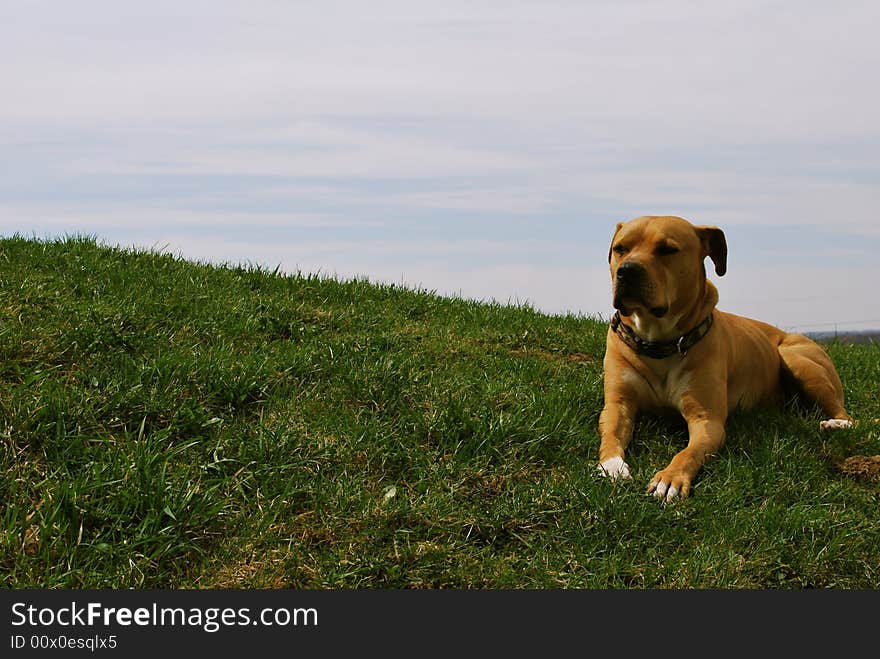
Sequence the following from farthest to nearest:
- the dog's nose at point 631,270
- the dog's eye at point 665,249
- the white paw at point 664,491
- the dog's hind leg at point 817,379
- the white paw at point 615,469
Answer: the dog's hind leg at point 817,379
the dog's eye at point 665,249
the dog's nose at point 631,270
the white paw at point 615,469
the white paw at point 664,491

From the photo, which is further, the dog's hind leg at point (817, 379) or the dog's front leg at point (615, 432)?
the dog's hind leg at point (817, 379)

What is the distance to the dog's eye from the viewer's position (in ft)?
18.2

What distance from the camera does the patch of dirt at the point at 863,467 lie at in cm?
557

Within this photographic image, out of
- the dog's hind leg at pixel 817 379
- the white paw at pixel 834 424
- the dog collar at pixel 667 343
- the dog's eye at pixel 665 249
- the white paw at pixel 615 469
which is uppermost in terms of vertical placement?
the dog's eye at pixel 665 249

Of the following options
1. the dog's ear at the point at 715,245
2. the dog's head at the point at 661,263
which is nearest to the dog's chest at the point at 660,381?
the dog's head at the point at 661,263

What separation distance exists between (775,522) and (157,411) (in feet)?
11.6

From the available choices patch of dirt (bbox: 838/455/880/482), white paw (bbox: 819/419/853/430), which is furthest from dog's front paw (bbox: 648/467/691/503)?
white paw (bbox: 819/419/853/430)

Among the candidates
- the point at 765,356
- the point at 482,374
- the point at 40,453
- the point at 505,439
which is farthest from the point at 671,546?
the point at 40,453

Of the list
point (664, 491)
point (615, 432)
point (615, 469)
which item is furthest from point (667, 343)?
point (664, 491)

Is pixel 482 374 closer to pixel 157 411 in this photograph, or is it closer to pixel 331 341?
pixel 331 341

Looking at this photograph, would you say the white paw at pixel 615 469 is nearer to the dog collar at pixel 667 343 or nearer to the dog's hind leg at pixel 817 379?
the dog collar at pixel 667 343

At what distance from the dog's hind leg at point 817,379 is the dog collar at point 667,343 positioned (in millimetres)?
1257

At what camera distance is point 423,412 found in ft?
18.1

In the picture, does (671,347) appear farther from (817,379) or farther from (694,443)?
(817,379)
